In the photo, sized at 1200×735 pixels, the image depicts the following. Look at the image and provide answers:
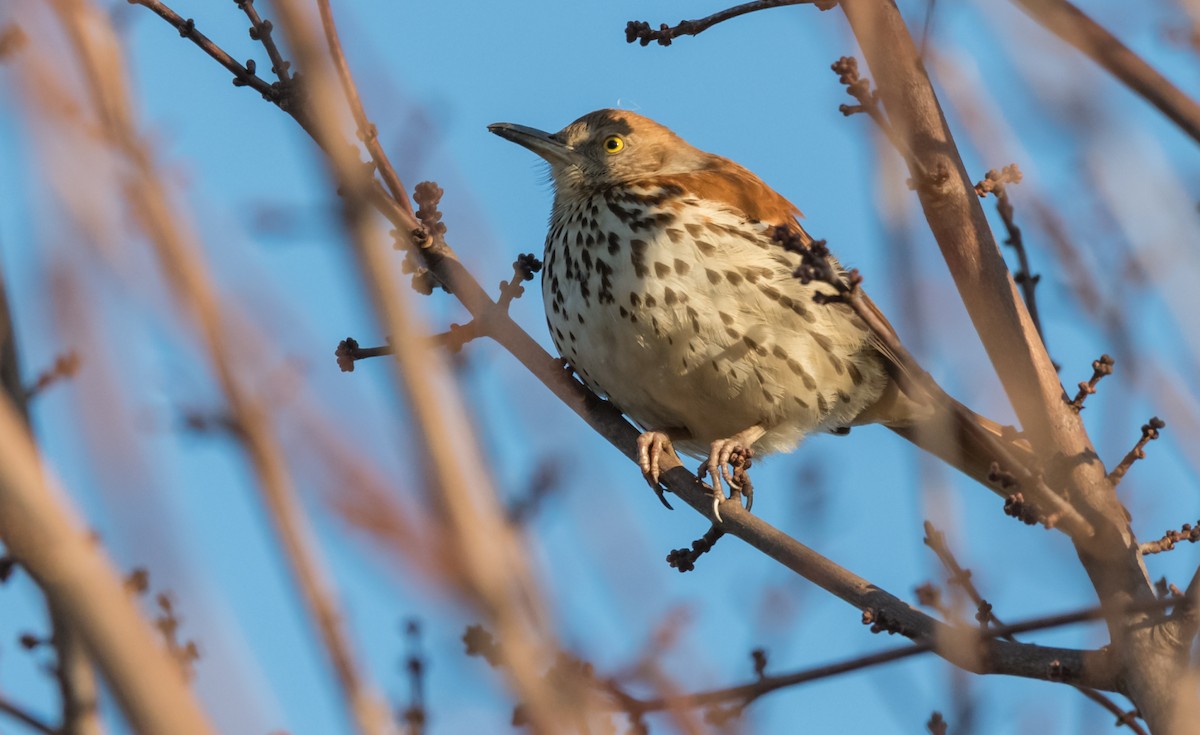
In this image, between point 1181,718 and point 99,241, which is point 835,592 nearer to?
point 1181,718

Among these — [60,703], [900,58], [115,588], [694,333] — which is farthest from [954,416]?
[115,588]

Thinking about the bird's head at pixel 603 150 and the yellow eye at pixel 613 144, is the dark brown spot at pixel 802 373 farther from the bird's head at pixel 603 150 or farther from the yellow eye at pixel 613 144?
the yellow eye at pixel 613 144

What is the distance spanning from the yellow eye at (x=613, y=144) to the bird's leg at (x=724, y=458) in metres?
1.36

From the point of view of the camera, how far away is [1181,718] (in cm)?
216

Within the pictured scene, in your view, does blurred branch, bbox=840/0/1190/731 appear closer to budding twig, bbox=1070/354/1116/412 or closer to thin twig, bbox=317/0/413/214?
budding twig, bbox=1070/354/1116/412

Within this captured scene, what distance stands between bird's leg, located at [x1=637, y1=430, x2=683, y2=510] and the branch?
1329 mm

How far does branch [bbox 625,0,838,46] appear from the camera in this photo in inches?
135

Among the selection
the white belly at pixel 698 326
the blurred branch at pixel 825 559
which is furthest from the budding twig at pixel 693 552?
the white belly at pixel 698 326

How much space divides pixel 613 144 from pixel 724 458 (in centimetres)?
171

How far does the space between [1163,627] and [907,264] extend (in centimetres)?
149

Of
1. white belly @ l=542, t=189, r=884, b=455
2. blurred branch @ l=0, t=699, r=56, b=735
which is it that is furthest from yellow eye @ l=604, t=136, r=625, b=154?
blurred branch @ l=0, t=699, r=56, b=735

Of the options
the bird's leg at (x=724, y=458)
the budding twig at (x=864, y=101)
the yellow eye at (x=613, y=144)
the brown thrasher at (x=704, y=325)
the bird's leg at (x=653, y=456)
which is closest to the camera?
the budding twig at (x=864, y=101)

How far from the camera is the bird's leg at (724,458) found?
4.00 m

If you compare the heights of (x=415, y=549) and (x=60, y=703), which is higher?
(x=60, y=703)
